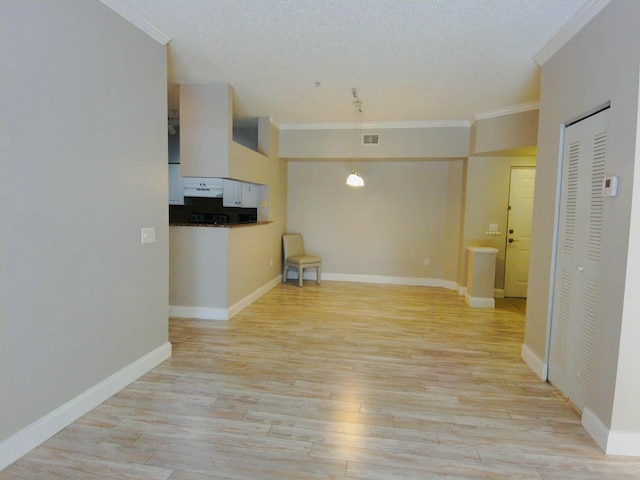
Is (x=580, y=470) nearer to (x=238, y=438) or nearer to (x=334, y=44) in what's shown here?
(x=238, y=438)

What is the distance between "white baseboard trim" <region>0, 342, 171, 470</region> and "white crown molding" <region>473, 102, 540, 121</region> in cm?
499

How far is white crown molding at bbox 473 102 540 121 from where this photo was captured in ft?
14.2

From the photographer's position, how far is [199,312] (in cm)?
422

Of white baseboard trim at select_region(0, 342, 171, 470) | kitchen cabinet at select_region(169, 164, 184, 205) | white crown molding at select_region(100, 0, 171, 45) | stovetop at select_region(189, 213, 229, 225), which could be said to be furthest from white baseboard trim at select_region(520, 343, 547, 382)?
kitchen cabinet at select_region(169, 164, 184, 205)

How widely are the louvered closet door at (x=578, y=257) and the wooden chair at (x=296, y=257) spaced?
3.89 m

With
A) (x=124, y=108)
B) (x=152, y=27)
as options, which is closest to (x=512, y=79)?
(x=152, y=27)

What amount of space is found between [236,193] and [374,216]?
277 centimetres

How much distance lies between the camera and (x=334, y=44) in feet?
9.64

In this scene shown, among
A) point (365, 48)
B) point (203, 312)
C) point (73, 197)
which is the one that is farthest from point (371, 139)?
point (73, 197)

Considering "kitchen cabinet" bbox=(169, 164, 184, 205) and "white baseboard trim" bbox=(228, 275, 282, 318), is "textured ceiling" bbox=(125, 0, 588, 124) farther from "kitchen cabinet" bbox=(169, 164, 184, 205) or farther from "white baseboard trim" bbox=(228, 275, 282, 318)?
"white baseboard trim" bbox=(228, 275, 282, 318)

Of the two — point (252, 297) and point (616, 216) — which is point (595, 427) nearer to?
point (616, 216)

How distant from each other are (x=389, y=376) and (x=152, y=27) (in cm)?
340

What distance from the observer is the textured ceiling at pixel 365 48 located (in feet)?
7.97

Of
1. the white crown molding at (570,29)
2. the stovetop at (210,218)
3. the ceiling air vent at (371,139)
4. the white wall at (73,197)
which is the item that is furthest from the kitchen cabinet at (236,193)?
the white crown molding at (570,29)
